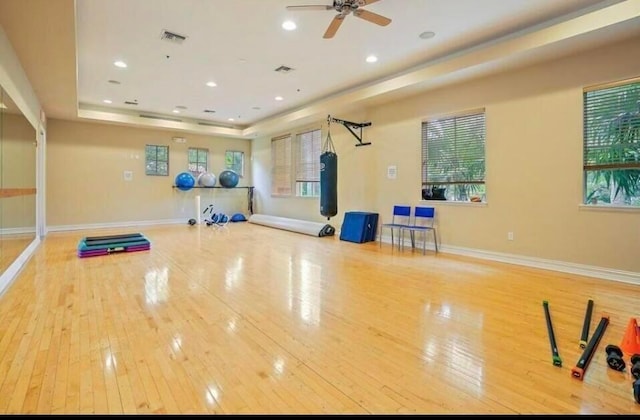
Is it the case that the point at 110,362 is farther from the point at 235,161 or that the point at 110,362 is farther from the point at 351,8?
the point at 235,161

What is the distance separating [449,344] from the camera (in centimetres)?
245

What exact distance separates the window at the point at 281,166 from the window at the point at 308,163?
0.50 metres

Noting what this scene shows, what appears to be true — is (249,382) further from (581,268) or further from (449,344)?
(581,268)

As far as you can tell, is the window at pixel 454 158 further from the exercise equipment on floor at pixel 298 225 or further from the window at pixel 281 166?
the window at pixel 281 166

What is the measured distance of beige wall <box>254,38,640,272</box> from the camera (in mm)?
4145

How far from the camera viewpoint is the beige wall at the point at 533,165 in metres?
4.14

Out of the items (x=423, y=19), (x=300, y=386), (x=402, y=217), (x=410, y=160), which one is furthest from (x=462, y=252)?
(x=300, y=386)

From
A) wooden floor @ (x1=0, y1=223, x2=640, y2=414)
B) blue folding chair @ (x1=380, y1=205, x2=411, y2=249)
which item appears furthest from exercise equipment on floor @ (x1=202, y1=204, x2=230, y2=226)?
blue folding chair @ (x1=380, y1=205, x2=411, y2=249)

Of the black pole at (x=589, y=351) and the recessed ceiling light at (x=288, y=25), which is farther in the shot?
the recessed ceiling light at (x=288, y=25)

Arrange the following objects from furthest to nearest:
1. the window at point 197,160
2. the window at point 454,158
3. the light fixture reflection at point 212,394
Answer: the window at point 197,160
the window at point 454,158
the light fixture reflection at point 212,394

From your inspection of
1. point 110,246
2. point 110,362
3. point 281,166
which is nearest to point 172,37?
point 110,246

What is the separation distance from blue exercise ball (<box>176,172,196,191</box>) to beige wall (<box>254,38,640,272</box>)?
6475 millimetres

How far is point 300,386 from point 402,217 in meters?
5.16

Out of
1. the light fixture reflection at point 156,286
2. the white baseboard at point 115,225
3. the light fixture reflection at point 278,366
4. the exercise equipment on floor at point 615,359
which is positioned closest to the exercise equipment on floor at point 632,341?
the exercise equipment on floor at point 615,359
